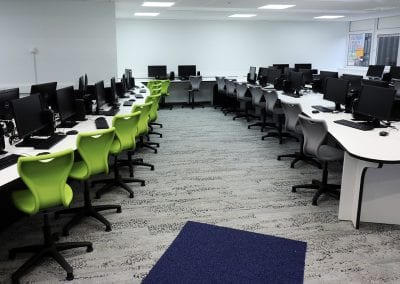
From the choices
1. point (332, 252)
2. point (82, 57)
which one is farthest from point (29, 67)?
point (332, 252)

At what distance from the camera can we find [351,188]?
3438 millimetres

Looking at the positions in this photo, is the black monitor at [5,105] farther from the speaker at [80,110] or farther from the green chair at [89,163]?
the green chair at [89,163]

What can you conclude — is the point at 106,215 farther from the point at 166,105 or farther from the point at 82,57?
the point at 166,105

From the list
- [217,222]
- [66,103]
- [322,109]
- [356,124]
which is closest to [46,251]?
[217,222]

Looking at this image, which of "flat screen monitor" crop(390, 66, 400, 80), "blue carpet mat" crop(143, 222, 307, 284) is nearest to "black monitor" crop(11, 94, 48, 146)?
"blue carpet mat" crop(143, 222, 307, 284)

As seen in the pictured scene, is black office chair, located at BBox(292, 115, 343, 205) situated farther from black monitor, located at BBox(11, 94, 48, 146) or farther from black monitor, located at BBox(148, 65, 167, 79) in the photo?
black monitor, located at BBox(148, 65, 167, 79)

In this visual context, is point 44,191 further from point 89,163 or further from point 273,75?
point 273,75

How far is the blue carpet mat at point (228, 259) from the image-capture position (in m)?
2.63

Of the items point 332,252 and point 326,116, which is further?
point 326,116

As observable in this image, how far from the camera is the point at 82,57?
827 cm

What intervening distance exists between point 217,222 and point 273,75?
5.96 m

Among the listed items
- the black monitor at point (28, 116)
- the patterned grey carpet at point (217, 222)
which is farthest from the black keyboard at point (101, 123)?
the patterned grey carpet at point (217, 222)

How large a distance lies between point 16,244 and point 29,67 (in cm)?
590

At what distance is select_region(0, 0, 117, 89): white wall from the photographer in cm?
773
